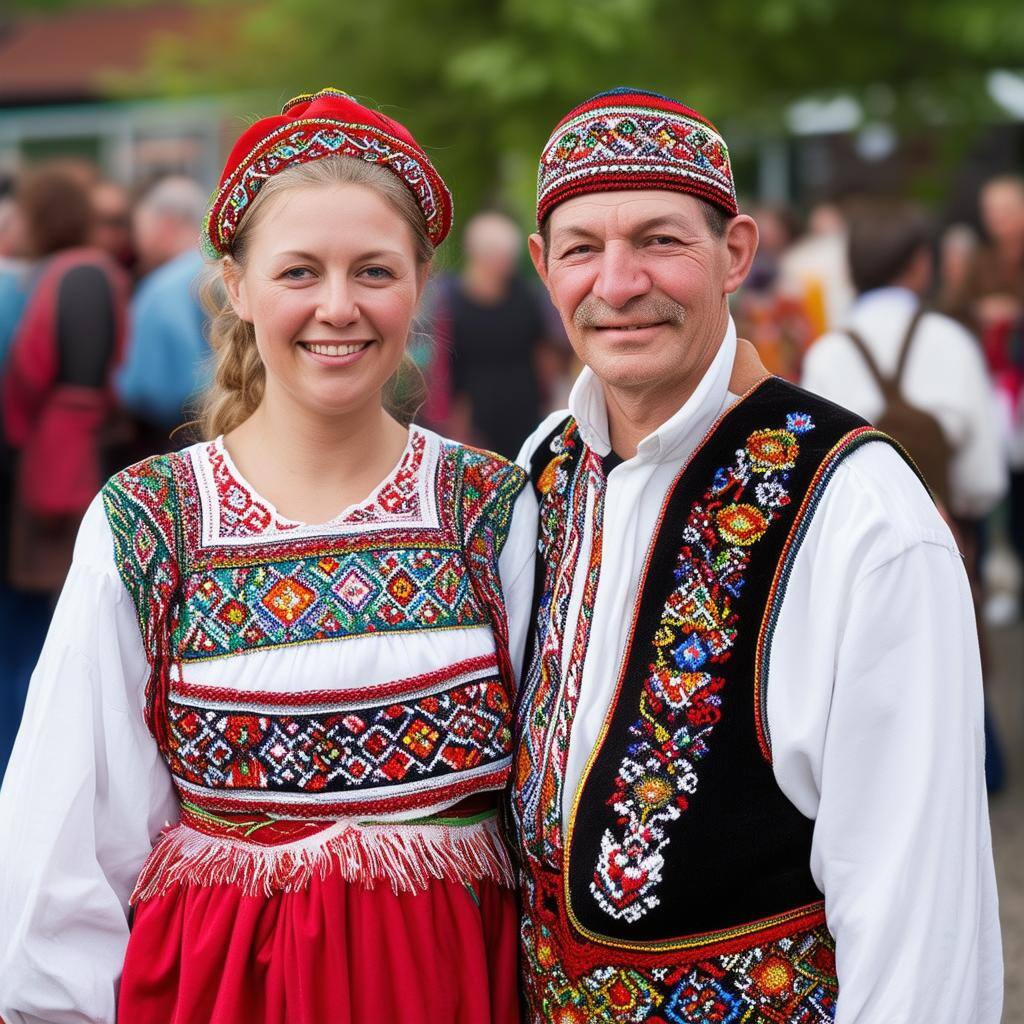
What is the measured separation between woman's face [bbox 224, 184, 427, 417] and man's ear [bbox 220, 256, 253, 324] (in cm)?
3

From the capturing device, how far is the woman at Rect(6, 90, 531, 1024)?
7.02 feet

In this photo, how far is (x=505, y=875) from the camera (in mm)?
2287

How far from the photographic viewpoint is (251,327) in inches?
97.3

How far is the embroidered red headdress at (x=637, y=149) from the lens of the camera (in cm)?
205

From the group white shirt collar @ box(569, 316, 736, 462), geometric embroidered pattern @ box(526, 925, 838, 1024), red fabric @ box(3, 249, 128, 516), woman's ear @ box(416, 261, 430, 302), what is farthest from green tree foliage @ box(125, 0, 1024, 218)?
geometric embroidered pattern @ box(526, 925, 838, 1024)

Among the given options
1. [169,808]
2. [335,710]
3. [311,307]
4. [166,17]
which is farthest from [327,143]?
[166,17]

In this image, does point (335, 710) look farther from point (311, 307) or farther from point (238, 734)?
point (311, 307)

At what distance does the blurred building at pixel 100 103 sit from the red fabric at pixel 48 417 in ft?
30.4

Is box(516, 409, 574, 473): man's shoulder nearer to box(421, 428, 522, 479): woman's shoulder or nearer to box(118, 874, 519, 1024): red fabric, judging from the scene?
box(421, 428, 522, 479): woman's shoulder

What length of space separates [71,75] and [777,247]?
13331 mm

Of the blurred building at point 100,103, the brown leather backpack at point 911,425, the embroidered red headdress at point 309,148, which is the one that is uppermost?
the blurred building at point 100,103

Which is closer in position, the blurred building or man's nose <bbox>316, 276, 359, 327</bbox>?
man's nose <bbox>316, 276, 359, 327</bbox>

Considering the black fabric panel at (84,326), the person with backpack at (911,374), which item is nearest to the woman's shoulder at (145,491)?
the person with backpack at (911,374)

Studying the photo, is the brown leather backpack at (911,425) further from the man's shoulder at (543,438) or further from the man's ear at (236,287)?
the man's ear at (236,287)
